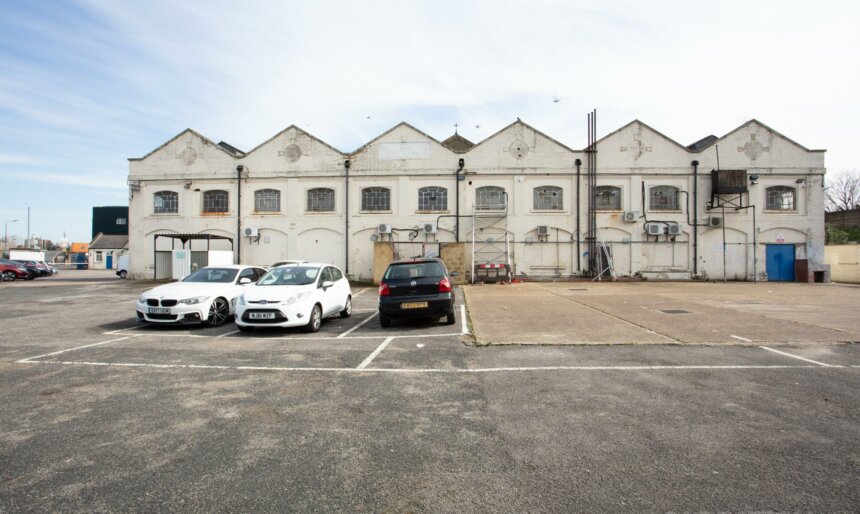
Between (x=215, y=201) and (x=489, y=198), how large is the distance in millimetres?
16553

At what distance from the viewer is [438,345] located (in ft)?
25.8

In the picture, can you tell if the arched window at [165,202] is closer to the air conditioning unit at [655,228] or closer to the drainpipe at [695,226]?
the air conditioning unit at [655,228]

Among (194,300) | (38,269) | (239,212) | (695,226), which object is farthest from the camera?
(38,269)

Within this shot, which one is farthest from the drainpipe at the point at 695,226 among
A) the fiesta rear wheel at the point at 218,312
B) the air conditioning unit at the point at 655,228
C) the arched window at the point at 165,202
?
the arched window at the point at 165,202

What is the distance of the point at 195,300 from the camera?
9.77 metres

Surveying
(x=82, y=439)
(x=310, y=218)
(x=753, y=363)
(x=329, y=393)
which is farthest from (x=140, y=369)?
(x=310, y=218)

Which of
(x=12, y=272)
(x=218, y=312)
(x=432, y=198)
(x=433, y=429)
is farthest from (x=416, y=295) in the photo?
(x=12, y=272)

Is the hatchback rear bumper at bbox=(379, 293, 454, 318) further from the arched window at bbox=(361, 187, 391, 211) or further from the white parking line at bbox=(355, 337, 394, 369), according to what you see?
the arched window at bbox=(361, 187, 391, 211)

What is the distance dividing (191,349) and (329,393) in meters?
3.92

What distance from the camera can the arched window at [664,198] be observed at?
2505 cm

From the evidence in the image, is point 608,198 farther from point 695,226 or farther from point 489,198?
point 489,198

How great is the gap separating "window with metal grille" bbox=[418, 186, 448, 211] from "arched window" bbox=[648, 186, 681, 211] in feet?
38.8

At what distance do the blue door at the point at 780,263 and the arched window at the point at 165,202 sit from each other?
→ 34956mm

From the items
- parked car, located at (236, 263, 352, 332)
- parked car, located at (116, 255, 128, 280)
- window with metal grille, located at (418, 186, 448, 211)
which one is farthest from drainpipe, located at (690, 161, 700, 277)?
parked car, located at (116, 255, 128, 280)
